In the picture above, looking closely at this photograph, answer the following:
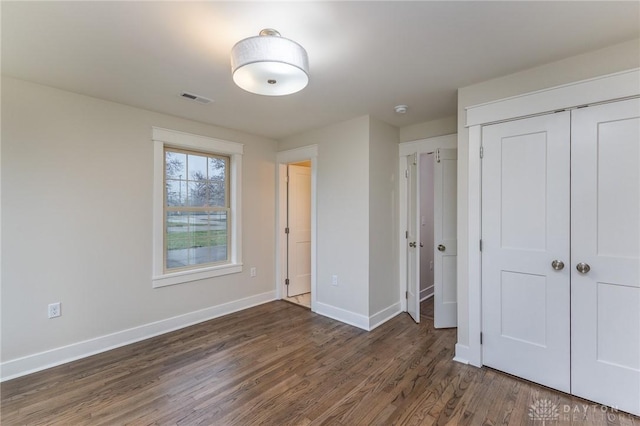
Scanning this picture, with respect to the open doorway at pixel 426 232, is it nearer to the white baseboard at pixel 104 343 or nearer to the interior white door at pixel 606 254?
the interior white door at pixel 606 254

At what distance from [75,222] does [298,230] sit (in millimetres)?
2700

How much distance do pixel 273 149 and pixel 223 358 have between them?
285 cm

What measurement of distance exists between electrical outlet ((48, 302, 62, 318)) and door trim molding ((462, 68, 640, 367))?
359cm

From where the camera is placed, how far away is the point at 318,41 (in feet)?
6.05

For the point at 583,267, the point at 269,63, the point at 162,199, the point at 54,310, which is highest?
the point at 269,63

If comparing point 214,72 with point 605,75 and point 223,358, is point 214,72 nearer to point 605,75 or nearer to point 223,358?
point 223,358

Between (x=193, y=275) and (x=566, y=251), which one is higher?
(x=566, y=251)

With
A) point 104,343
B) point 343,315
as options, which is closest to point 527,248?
point 343,315

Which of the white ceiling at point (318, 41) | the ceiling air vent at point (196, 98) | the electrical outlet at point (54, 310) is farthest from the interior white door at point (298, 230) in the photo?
the electrical outlet at point (54, 310)

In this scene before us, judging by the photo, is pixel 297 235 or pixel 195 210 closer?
pixel 195 210

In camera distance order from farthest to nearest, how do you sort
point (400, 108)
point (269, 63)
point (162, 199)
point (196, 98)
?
point (162, 199) → point (400, 108) → point (196, 98) → point (269, 63)

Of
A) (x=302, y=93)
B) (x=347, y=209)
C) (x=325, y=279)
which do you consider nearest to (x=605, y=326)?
(x=347, y=209)

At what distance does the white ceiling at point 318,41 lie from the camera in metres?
1.57

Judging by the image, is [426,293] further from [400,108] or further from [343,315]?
[400,108]
